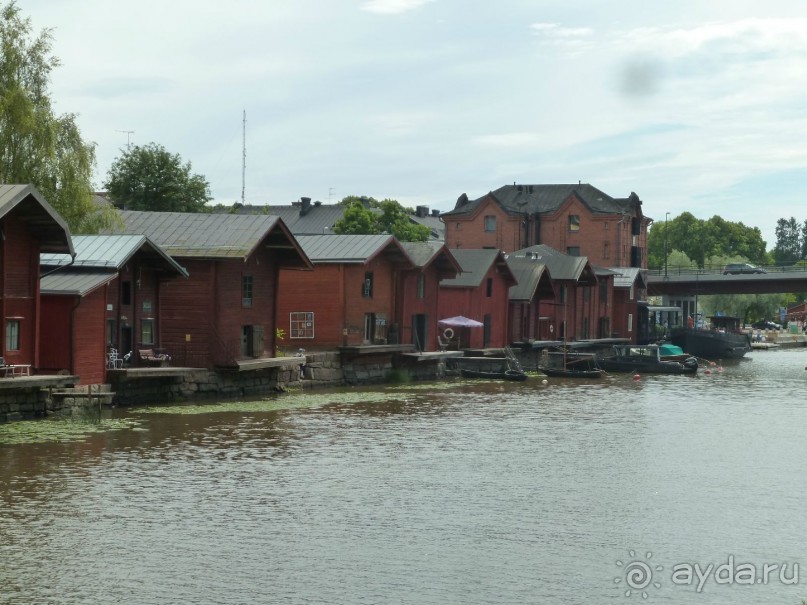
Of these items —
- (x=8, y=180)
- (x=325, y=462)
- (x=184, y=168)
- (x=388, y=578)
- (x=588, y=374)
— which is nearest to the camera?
(x=388, y=578)

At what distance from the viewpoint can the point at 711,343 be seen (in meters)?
108

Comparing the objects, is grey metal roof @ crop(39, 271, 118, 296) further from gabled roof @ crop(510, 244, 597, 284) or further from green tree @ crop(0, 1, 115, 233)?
gabled roof @ crop(510, 244, 597, 284)

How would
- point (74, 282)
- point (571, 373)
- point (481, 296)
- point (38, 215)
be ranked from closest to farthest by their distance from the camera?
1. point (38, 215)
2. point (74, 282)
3. point (571, 373)
4. point (481, 296)

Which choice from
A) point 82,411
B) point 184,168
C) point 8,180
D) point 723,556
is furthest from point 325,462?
point 184,168

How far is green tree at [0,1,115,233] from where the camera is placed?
179ft

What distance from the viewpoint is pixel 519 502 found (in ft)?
94.7

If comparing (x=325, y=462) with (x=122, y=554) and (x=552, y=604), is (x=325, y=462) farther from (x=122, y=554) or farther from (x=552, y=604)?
(x=552, y=604)

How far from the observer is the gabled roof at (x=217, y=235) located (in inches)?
2051

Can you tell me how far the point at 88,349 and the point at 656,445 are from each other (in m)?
19.8

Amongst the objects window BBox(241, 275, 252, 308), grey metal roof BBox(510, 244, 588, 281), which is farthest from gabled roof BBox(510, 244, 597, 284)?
window BBox(241, 275, 252, 308)

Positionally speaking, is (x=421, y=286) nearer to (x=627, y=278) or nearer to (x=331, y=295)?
(x=331, y=295)

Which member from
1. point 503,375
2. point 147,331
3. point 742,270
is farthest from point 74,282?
point 742,270

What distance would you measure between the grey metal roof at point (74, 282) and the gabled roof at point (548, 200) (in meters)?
85.7

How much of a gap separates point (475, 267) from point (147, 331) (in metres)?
32.9
